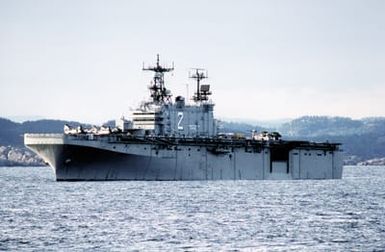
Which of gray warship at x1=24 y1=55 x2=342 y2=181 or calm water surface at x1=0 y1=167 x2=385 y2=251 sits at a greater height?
gray warship at x1=24 y1=55 x2=342 y2=181

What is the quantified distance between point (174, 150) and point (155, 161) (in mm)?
2317

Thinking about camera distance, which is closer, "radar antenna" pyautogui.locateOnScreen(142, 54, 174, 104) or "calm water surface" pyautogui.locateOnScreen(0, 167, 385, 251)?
"calm water surface" pyautogui.locateOnScreen(0, 167, 385, 251)

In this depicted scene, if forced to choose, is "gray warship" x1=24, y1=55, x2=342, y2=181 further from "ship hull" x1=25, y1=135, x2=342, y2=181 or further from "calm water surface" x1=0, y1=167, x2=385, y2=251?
"calm water surface" x1=0, y1=167, x2=385, y2=251

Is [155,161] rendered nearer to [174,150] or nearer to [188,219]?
[174,150]

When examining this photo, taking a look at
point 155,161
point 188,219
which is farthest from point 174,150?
point 188,219

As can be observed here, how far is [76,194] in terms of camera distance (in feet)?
269

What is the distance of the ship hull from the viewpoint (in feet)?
320

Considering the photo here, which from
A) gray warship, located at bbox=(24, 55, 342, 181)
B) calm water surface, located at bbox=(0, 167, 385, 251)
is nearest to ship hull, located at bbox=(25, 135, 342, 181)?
gray warship, located at bbox=(24, 55, 342, 181)

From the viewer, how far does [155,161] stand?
101375 mm

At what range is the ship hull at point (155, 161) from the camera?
320 ft

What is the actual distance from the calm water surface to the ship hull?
17.4 ft

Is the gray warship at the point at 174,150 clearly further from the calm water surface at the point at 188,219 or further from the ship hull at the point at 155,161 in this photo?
the calm water surface at the point at 188,219

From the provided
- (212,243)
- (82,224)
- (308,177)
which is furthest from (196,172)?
(212,243)

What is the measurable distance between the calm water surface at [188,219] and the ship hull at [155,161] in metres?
5.29
